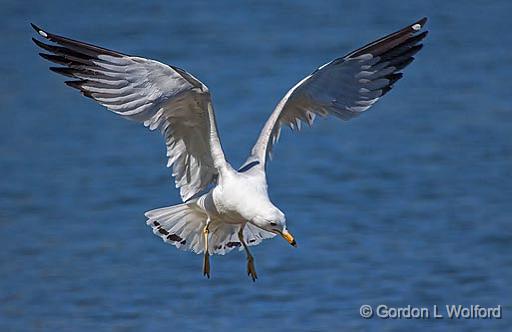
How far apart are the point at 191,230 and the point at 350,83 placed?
1557mm

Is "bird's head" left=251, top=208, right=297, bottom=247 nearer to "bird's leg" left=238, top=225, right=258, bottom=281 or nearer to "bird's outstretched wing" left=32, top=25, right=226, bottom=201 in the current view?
"bird's outstretched wing" left=32, top=25, right=226, bottom=201

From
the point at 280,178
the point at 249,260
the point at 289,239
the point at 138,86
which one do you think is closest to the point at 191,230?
the point at 249,260

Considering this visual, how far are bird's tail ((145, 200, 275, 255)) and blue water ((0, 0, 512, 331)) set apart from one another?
3.78 feet

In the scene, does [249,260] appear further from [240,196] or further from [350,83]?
[350,83]

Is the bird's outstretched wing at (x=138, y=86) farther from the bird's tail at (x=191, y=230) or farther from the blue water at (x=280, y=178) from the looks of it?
the blue water at (x=280, y=178)

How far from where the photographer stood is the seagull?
8062mm

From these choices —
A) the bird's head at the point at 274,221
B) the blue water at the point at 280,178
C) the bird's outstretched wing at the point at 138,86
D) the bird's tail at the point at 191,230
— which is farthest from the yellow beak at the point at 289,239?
the blue water at the point at 280,178

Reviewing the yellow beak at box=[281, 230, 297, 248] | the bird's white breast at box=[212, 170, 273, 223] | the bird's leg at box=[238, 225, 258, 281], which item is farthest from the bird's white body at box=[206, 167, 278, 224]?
the bird's leg at box=[238, 225, 258, 281]

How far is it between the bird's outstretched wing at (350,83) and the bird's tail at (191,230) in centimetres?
64

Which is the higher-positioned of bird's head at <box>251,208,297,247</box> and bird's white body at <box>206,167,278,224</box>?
bird's white body at <box>206,167,278,224</box>

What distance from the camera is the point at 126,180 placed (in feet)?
42.0

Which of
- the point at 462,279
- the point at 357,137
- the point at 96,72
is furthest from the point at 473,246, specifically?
the point at 96,72

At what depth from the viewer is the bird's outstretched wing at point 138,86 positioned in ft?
26.3

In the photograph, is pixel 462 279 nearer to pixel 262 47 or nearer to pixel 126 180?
pixel 126 180
